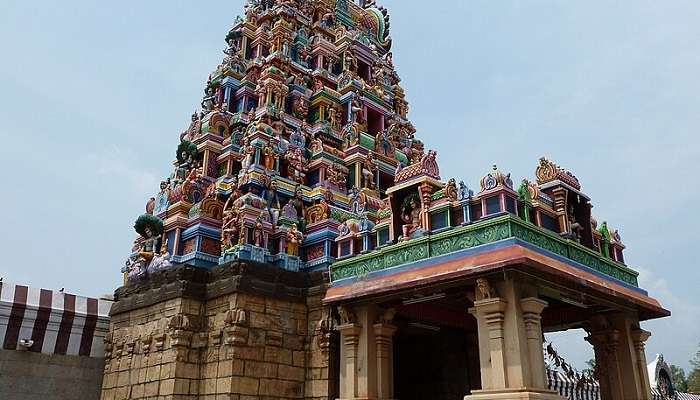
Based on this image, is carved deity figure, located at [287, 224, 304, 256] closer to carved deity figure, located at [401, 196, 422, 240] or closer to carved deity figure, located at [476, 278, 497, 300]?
carved deity figure, located at [401, 196, 422, 240]

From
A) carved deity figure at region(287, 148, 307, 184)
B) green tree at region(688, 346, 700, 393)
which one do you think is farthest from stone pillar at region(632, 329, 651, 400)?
green tree at region(688, 346, 700, 393)

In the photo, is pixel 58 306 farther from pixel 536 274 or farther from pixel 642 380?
pixel 642 380

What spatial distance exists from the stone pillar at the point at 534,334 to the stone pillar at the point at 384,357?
3394 mm

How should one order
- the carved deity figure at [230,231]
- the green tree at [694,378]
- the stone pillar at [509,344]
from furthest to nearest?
the green tree at [694,378] < the carved deity figure at [230,231] < the stone pillar at [509,344]

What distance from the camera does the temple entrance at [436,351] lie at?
45.5 ft

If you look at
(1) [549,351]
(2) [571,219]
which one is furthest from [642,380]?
(2) [571,219]

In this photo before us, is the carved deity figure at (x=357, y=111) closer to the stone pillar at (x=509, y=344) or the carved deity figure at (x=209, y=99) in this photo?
the carved deity figure at (x=209, y=99)

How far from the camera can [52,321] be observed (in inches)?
636

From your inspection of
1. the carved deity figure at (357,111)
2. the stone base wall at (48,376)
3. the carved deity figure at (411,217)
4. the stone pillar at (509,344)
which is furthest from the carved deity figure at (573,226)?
the stone base wall at (48,376)

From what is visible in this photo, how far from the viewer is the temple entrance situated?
45.5ft

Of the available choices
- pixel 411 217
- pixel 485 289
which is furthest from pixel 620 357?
pixel 411 217

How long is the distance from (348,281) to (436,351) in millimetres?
4332

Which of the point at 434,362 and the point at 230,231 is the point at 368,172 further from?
the point at 434,362

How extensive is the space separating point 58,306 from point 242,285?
7.05m
